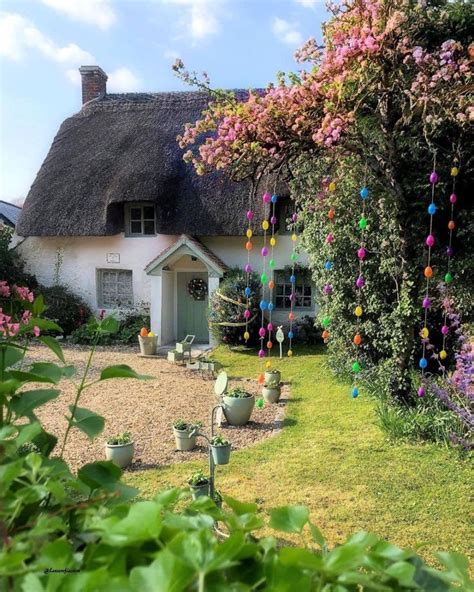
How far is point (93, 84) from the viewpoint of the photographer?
1664 cm

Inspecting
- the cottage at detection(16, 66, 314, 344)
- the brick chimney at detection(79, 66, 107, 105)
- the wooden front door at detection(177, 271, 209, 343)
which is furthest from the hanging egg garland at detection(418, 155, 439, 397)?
the brick chimney at detection(79, 66, 107, 105)

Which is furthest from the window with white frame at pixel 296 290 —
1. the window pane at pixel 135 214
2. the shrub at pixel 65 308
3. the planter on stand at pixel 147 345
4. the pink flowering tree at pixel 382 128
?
the shrub at pixel 65 308

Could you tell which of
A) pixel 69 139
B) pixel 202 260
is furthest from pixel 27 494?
pixel 69 139

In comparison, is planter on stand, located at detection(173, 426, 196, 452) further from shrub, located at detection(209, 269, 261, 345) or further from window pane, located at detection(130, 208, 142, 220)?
window pane, located at detection(130, 208, 142, 220)

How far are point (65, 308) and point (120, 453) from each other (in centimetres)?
889

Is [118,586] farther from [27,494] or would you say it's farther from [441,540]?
[441,540]

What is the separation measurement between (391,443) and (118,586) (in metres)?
5.46

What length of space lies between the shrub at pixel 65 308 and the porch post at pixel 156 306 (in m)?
2.30

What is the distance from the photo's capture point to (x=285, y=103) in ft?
17.1

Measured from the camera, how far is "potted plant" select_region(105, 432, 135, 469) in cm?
509

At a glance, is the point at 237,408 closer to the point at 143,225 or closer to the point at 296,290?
the point at 296,290

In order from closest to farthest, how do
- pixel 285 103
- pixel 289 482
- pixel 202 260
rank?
pixel 289 482, pixel 285 103, pixel 202 260

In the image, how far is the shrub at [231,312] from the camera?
37.0 feet

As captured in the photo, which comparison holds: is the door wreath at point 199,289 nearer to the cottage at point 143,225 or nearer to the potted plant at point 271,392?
the cottage at point 143,225
